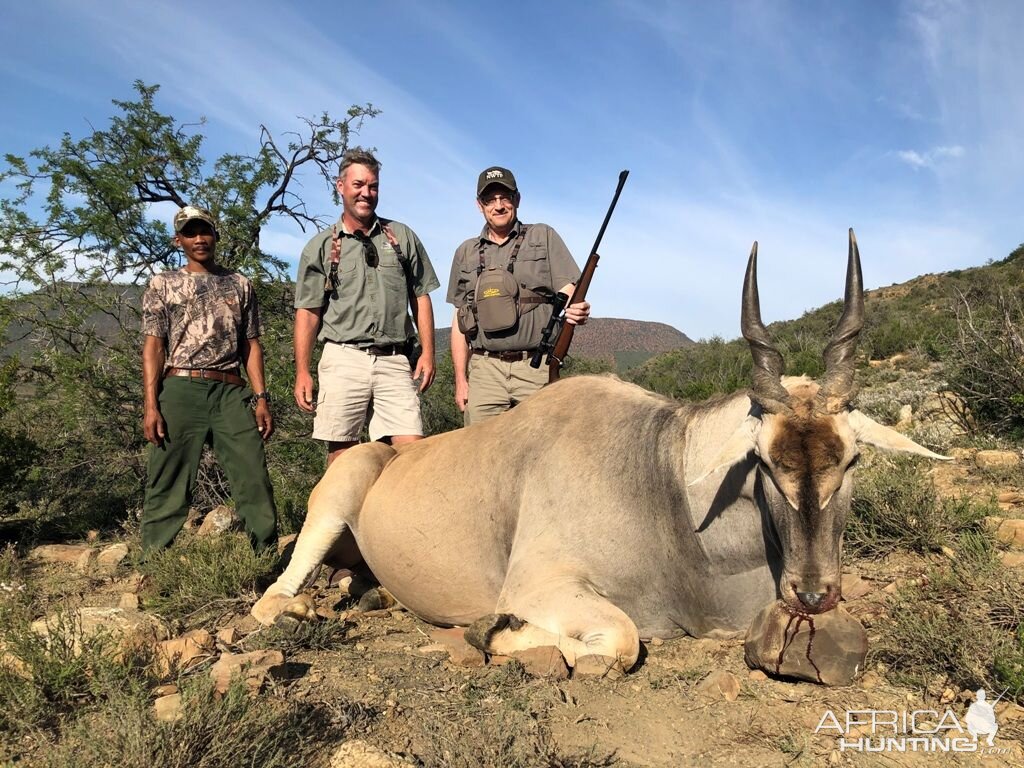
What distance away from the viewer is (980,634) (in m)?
3.14

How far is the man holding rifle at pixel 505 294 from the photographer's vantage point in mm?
5746

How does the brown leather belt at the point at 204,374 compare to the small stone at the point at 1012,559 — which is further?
the brown leather belt at the point at 204,374

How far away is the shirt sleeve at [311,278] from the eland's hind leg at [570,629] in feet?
10.2

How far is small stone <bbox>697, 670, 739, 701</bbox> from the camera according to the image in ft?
10.4

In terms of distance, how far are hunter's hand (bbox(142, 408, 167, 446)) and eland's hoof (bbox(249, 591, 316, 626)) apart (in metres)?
1.58

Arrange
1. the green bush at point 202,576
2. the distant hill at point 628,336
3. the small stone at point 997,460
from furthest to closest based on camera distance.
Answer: the distant hill at point 628,336
the small stone at point 997,460
the green bush at point 202,576

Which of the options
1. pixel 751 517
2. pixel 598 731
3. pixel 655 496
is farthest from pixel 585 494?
pixel 598 731

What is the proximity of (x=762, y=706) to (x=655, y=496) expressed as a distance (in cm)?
116

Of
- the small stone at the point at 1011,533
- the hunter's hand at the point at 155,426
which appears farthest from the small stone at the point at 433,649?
the small stone at the point at 1011,533

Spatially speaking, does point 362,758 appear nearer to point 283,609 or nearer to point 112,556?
point 283,609

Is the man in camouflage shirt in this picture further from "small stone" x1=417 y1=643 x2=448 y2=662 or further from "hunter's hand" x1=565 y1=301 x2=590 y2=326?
"hunter's hand" x1=565 y1=301 x2=590 y2=326

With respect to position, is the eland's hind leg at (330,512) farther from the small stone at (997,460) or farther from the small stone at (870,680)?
the small stone at (997,460)

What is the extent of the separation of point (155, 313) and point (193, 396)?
0.71 metres

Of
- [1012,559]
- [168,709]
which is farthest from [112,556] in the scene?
[1012,559]
